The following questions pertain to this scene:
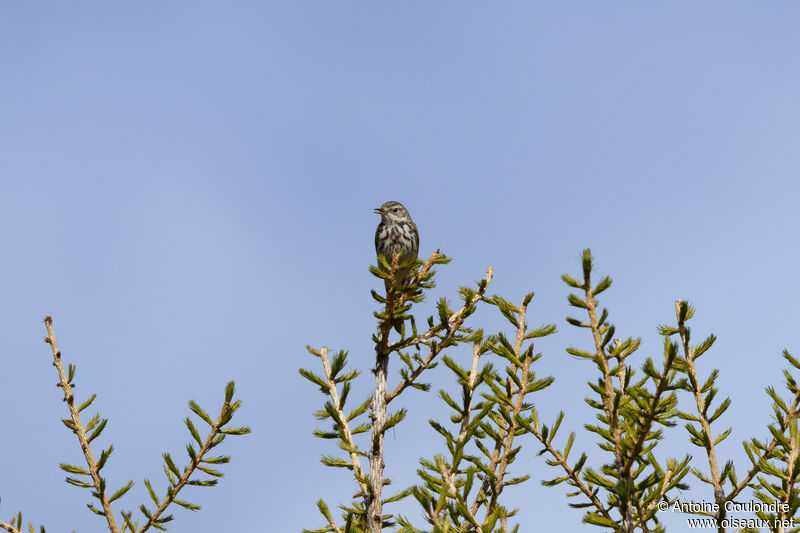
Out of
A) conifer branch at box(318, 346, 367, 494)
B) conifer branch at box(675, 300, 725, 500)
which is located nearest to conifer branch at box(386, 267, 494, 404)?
conifer branch at box(318, 346, 367, 494)

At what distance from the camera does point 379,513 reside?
240 inches

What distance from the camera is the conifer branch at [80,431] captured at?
18.0 ft

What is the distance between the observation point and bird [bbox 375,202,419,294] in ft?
52.2

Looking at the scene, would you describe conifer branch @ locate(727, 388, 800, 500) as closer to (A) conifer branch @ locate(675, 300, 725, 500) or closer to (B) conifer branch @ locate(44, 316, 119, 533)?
(A) conifer branch @ locate(675, 300, 725, 500)

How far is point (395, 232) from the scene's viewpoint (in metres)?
16.1

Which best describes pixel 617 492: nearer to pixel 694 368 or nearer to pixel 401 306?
pixel 694 368

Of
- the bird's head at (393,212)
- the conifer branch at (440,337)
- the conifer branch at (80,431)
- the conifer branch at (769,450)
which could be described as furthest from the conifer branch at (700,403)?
the bird's head at (393,212)

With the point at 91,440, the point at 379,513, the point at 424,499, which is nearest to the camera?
the point at 424,499

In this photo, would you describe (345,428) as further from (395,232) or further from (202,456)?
(395,232)

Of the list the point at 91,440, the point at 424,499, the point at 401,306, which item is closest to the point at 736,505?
the point at 424,499

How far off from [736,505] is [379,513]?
2.55 m

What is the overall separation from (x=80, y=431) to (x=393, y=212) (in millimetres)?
11590

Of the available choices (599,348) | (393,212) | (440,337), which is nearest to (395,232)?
(393,212)

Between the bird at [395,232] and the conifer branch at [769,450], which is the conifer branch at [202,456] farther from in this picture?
the bird at [395,232]
